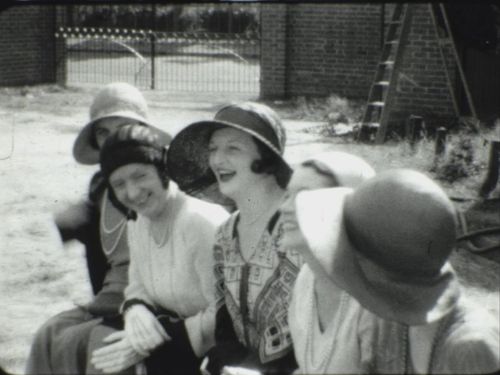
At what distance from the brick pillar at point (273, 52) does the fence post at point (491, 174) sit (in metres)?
6.34

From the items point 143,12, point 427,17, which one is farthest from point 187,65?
point 427,17

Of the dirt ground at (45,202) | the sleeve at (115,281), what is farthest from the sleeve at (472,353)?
the dirt ground at (45,202)

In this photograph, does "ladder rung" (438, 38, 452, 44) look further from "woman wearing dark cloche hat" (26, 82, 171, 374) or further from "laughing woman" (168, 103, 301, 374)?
"laughing woman" (168, 103, 301, 374)

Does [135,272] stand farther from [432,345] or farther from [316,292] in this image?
[432,345]

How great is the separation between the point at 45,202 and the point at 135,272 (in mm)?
4164

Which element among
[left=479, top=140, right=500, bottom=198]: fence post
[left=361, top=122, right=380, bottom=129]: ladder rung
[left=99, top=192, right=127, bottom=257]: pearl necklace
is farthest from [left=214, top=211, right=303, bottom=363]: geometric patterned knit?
[left=361, top=122, right=380, bottom=129]: ladder rung

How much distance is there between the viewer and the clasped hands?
2.65 metres

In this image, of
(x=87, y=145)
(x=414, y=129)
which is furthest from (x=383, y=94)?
(x=87, y=145)

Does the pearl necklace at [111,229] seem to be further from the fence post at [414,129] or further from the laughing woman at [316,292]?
the fence post at [414,129]

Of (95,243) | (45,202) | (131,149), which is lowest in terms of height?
(45,202)

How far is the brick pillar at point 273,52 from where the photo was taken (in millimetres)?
13172

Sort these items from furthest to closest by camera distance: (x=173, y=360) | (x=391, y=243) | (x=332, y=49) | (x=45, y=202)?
(x=332, y=49) → (x=45, y=202) → (x=173, y=360) → (x=391, y=243)

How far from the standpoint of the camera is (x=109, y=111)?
3197 mm

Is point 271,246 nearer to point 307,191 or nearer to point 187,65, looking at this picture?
point 307,191
